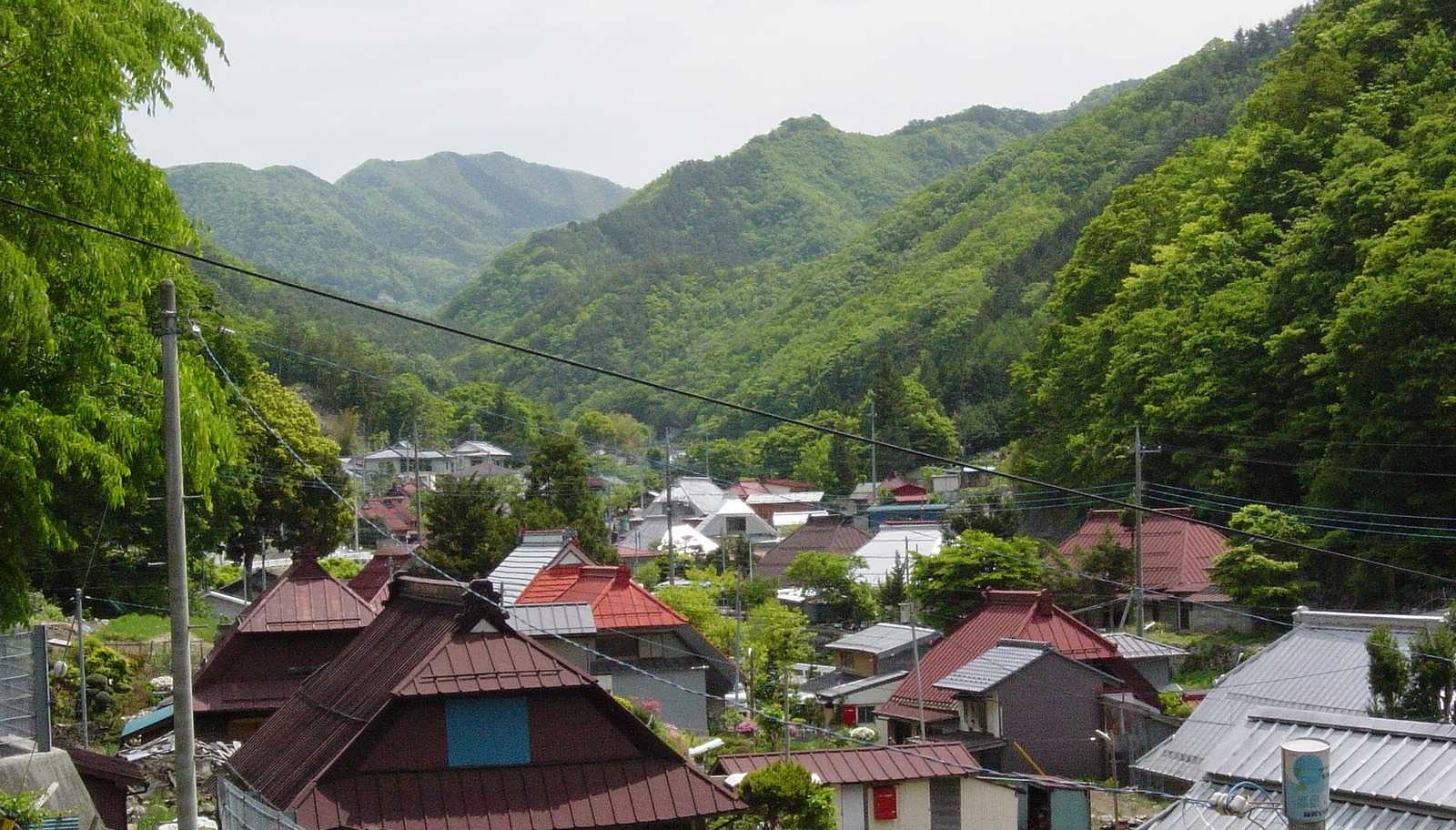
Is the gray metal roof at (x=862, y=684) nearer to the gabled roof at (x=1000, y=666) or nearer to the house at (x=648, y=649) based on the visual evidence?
the house at (x=648, y=649)

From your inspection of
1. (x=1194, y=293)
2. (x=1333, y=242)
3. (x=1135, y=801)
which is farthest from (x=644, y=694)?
(x=1194, y=293)

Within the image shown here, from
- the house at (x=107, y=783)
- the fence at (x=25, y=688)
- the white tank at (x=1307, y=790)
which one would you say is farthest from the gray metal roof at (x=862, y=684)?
the white tank at (x=1307, y=790)

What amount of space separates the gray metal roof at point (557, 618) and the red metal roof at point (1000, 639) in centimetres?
633

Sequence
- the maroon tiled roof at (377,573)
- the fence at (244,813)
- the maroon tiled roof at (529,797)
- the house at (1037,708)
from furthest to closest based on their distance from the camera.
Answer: the maroon tiled roof at (377,573) → the house at (1037,708) → the maroon tiled roof at (529,797) → the fence at (244,813)

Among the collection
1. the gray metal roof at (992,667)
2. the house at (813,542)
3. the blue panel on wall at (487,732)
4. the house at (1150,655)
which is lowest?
the house at (813,542)

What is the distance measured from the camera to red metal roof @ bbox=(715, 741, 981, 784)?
54.5ft

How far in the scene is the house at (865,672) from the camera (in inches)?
1171

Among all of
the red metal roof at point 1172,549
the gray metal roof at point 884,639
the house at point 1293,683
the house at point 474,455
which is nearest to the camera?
the house at point 1293,683

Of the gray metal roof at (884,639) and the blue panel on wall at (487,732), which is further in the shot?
the gray metal roof at (884,639)

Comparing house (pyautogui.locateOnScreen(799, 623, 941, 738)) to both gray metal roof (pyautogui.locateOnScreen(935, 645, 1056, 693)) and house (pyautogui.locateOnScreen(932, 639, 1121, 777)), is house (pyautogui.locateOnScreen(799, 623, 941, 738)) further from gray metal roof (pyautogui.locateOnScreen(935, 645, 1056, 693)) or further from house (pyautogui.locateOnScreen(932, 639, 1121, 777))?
house (pyautogui.locateOnScreen(932, 639, 1121, 777))

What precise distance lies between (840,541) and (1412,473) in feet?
77.8

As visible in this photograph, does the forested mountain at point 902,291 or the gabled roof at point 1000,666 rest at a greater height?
the forested mountain at point 902,291

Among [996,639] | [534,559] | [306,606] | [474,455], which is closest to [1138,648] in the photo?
[996,639]

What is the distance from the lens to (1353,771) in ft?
25.7
